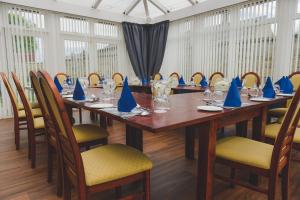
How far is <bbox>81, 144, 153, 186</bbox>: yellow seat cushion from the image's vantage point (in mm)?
1080

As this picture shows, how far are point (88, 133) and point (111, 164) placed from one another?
62 centimetres

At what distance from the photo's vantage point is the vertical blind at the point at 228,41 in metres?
4.16

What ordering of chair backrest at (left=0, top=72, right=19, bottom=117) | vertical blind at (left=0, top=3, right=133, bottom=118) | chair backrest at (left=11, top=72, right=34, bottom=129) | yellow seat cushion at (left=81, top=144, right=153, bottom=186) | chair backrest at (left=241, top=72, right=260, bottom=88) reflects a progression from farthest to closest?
vertical blind at (left=0, top=3, right=133, bottom=118), chair backrest at (left=241, top=72, right=260, bottom=88), chair backrest at (left=0, top=72, right=19, bottom=117), chair backrest at (left=11, top=72, right=34, bottom=129), yellow seat cushion at (left=81, top=144, right=153, bottom=186)

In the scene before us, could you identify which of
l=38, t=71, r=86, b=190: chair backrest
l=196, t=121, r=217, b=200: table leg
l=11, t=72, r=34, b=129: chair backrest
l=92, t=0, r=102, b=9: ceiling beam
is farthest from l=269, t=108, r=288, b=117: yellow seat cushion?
l=92, t=0, r=102, b=9: ceiling beam

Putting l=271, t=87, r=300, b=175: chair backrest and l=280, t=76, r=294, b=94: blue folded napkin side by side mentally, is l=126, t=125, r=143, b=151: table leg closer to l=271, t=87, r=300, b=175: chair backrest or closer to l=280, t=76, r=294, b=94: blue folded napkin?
l=271, t=87, r=300, b=175: chair backrest

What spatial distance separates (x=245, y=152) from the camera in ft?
4.41

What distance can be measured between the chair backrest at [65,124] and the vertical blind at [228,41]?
4185 millimetres

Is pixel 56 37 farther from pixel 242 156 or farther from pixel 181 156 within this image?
pixel 242 156

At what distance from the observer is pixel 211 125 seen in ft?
4.24

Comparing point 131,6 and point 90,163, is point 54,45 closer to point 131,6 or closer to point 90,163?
point 131,6

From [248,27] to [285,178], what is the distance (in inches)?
145

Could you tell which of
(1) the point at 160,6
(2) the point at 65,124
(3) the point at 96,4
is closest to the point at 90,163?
(2) the point at 65,124

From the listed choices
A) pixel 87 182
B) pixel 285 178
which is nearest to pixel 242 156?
pixel 285 178

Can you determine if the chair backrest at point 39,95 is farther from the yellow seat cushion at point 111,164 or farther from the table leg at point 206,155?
the table leg at point 206,155
